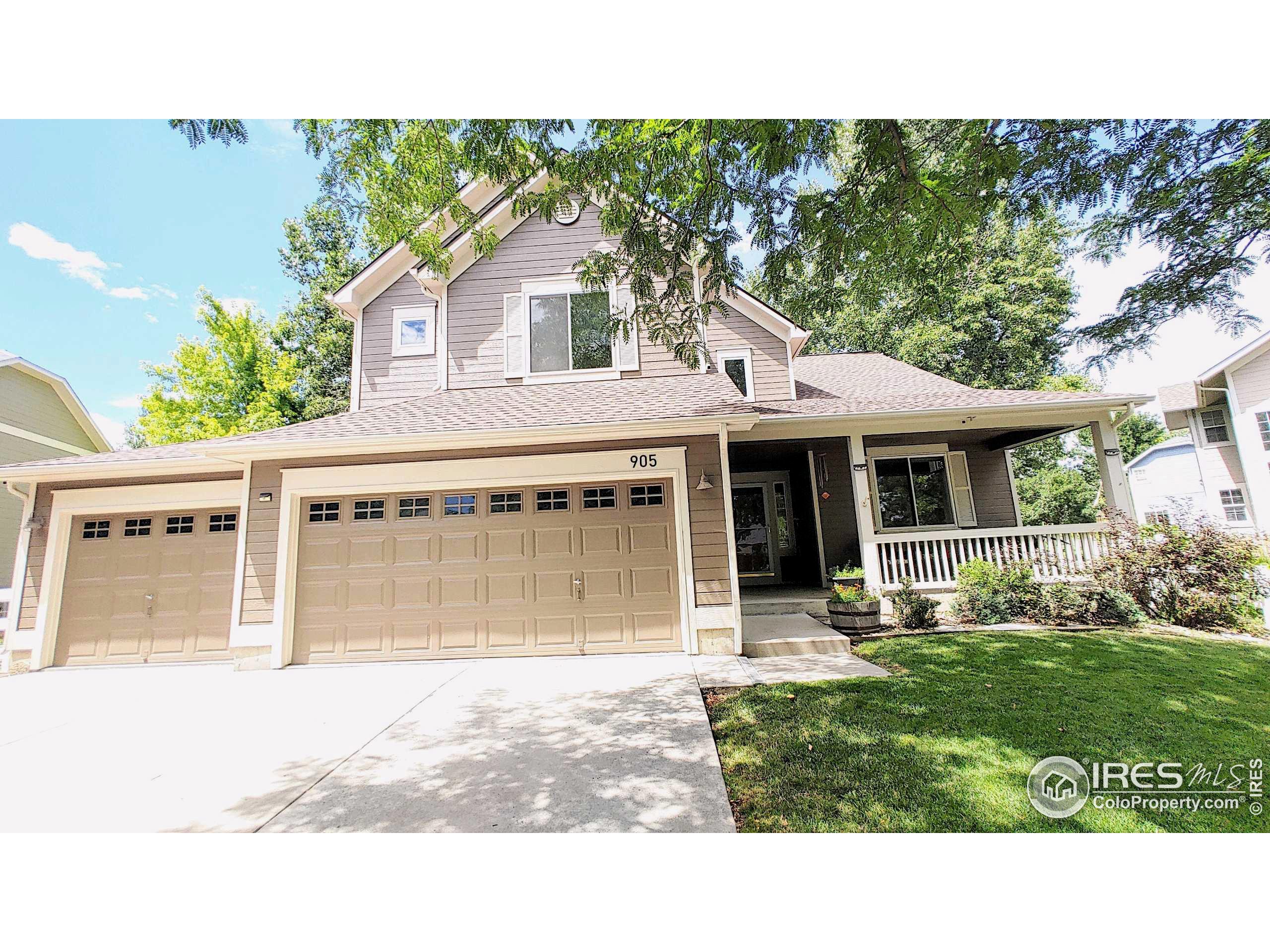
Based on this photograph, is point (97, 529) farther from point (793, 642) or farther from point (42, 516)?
point (793, 642)

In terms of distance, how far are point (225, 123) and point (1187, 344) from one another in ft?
24.9

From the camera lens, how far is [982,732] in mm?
3545

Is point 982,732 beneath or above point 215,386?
beneath

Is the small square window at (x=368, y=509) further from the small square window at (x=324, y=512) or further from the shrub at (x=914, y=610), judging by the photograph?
the shrub at (x=914, y=610)

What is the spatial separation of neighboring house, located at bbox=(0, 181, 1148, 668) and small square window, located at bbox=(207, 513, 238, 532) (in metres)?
0.04

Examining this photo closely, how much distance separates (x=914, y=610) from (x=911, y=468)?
161 inches

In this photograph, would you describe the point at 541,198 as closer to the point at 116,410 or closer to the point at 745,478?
the point at 116,410

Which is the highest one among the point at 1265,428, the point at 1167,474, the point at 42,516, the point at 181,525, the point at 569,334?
the point at 569,334

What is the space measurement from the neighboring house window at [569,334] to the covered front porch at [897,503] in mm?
2670

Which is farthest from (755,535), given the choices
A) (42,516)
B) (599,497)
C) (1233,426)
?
(42,516)

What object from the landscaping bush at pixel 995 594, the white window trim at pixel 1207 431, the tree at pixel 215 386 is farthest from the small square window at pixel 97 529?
the white window trim at pixel 1207 431

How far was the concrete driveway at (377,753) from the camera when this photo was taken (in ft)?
9.41

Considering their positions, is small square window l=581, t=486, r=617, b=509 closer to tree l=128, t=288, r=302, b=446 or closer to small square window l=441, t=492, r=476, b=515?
small square window l=441, t=492, r=476, b=515

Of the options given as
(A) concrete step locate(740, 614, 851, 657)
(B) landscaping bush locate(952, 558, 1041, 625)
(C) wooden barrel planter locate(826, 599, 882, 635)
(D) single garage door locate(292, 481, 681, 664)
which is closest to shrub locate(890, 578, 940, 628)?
(C) wooden barrel planter locate(826, 599, 882, 635)
